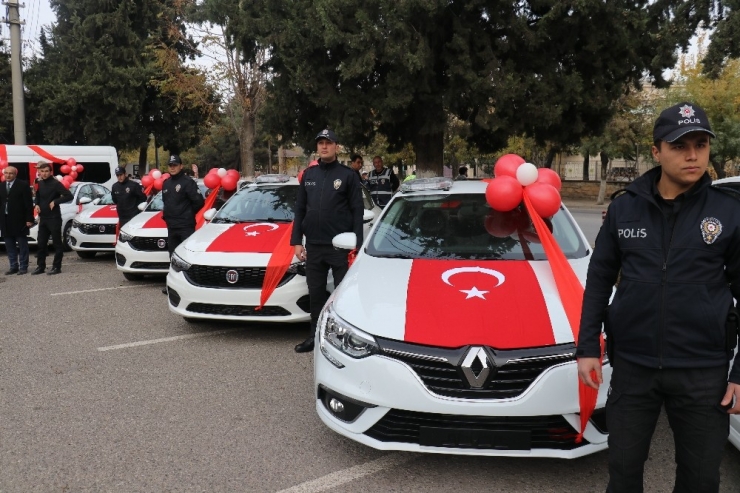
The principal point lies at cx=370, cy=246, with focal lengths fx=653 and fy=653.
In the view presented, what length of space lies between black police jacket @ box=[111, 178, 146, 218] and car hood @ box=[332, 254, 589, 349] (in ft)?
26.5

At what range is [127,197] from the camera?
1124 centimetres

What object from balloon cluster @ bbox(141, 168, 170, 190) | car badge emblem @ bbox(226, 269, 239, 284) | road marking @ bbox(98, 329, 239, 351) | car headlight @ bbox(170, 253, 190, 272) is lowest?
road marking @ bbox(98, 329, 239, 351)

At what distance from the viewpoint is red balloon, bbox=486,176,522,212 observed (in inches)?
182

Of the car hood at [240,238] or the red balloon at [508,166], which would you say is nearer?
the red balloon at [508,166]

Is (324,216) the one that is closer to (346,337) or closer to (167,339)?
(167,339)

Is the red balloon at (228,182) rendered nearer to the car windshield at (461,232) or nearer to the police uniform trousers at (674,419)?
the car windshield at (461,232)

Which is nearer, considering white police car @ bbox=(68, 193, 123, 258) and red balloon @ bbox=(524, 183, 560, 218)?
red balloon @ bbox=(524, 183, 560, 218)

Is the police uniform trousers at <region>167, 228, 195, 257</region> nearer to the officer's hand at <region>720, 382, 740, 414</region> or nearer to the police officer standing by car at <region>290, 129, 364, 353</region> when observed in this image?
the police officer standing by car at <region>290, 129, 364, 353</region>

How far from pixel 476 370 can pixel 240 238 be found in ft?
13.0

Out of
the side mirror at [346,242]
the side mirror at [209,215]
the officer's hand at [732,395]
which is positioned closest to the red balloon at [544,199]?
the side mirror at [346,242]

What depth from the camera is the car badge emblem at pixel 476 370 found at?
10.1 ft

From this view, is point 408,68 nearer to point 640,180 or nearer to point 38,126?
point 640,180

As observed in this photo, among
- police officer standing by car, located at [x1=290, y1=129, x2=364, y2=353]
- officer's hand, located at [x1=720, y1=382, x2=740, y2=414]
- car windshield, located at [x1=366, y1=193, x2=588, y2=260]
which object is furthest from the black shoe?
officer's hand, located at [x1=720, y1=382, x2=740, y2=414]

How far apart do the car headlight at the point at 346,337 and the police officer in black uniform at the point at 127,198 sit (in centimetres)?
854
